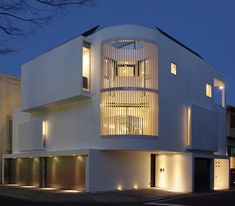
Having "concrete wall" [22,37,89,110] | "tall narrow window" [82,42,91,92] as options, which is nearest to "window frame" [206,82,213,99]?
"tall narrow window" [82,42,91,92]

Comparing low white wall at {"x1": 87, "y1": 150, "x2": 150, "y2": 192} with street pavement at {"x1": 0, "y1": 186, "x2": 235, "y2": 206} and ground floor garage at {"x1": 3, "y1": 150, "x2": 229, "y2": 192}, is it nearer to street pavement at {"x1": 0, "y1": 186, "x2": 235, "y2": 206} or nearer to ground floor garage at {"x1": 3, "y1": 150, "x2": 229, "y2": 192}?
ground floor garage at {"x1": 3, "y1": 150, "x2": 229, "y2": 192}

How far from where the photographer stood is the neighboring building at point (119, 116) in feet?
92.7

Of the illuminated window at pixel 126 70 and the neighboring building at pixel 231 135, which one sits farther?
the neighboring building at pixel 231 135

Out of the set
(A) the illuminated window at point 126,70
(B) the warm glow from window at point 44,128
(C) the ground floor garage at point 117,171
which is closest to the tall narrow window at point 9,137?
(C) the ground floor garage at point 117,171

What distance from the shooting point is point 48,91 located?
103 feet

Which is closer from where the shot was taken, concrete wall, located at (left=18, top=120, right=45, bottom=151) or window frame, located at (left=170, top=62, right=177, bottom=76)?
window frame, located at (left=170, top=62, right=177, bottom=76)

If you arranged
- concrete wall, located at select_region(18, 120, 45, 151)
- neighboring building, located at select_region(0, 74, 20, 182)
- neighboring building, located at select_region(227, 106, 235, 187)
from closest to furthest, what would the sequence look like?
concrete wall, located at select_region(18, 120, 45, 151), neighboring building, located at select_region(0, 74, 20, 182), neighboring building, located at select_region(227, 106, 235, 187)

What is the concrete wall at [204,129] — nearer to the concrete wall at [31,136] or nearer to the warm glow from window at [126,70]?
the warm glow from window at [126,70]

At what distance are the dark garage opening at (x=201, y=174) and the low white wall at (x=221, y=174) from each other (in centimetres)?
346

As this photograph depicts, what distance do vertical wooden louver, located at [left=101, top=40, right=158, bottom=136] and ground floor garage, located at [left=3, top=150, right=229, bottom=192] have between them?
2429 mm

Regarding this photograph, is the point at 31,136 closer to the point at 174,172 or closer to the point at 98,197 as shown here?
the point at 98,197

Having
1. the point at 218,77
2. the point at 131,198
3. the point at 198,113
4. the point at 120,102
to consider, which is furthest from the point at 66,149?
the point at 218,77

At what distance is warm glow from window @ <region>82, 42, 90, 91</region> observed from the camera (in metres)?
29.0

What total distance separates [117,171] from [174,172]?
4866 mm
